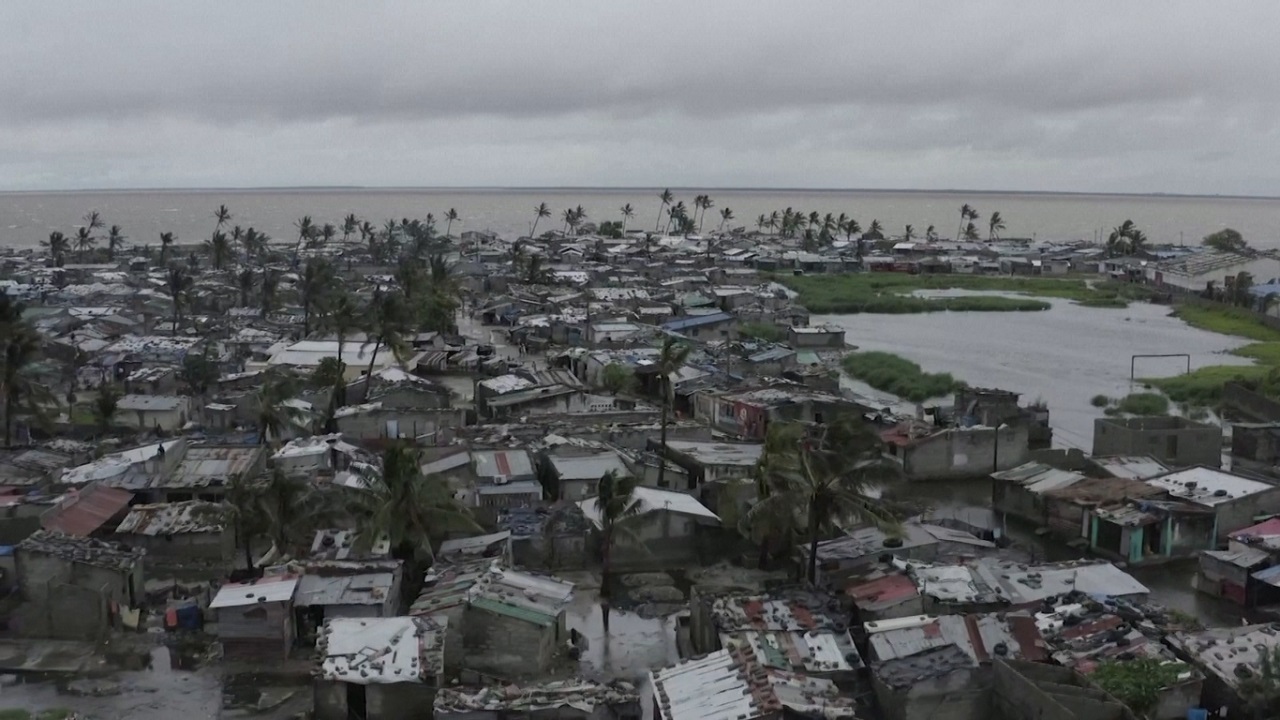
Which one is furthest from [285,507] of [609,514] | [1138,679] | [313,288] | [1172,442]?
[313,288]

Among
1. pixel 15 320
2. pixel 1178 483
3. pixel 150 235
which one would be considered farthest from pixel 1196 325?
pixel 150 235

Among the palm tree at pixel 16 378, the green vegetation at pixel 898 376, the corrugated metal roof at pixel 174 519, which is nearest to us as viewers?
the corrugated metal roof at pixel 174 519

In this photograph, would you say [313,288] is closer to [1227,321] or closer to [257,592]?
[257,592]

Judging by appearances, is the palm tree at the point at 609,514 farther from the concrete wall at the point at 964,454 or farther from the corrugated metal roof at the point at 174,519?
the concrete wall at the point at 964,454

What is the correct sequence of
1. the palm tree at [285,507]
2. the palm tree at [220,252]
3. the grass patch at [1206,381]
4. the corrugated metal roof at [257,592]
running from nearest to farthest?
the corrugated metal roof at [257,592] < the palm tree at [285,507] < the grass patch at [1206,381] < the palm tree at [220,252]

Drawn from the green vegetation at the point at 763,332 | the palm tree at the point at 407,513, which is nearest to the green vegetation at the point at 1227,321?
the green vegetation at the point at 763,332

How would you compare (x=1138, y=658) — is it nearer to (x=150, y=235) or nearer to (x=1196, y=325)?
(x=1196, y=325)
